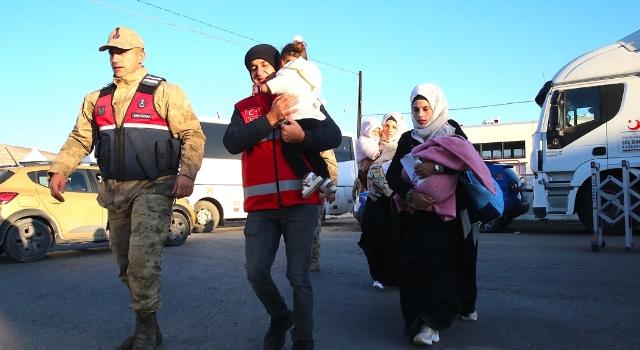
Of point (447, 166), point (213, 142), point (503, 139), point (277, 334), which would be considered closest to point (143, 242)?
point (277, 334)

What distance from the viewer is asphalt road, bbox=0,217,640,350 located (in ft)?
13.7

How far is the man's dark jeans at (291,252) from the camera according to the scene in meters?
3.54

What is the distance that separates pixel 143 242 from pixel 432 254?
6.20 feet

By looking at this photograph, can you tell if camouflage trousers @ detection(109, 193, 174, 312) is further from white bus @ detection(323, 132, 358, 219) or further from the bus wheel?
white bus @ detection(323, 132, 358, 219)

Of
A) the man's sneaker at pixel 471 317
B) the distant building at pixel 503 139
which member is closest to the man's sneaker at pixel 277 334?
the man's sneaker at pixel 471 317

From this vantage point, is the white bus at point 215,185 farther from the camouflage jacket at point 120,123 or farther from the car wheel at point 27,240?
the camouflage jacket at point 120,123

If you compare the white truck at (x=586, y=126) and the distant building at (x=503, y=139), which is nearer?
the white truck at (x=586, y=126)

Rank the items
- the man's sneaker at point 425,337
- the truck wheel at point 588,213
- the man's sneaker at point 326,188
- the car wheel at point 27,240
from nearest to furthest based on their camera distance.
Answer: the man's sneaker at point 326,188
the man's sneaker at point 425,337
the car wheel at point 27,240
the truck wheel at point 588,213

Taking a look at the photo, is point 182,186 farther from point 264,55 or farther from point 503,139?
point 503,139

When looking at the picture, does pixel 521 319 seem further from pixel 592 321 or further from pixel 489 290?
pixel 489 290

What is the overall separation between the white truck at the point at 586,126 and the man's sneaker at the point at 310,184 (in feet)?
30.1

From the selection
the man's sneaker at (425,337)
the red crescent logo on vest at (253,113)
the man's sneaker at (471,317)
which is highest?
the red crescent logo on vest at (253,113)

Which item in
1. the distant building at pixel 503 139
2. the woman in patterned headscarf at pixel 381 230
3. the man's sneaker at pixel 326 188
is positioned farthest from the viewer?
the distant building at pixel 503 139

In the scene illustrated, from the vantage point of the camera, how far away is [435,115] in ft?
14.4
